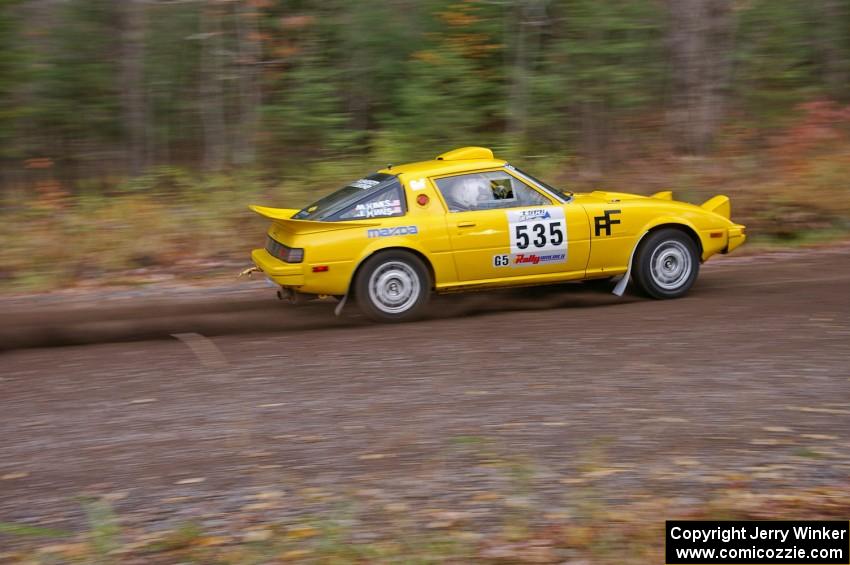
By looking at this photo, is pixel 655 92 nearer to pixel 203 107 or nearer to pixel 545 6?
pixel 545 6

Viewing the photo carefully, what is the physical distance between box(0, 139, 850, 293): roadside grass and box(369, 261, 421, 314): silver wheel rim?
3.72 m

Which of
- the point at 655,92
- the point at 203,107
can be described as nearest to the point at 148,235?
the point at 203,107

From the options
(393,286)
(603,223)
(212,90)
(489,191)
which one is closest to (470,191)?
(489,191)

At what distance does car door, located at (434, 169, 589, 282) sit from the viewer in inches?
335

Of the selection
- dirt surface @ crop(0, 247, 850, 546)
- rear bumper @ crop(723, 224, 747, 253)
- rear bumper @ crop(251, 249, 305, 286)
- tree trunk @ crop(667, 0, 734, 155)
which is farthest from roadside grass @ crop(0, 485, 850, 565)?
tree trunk @ crop(667, 0, 734, 155)

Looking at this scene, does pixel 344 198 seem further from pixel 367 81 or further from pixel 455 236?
pixel 367 81

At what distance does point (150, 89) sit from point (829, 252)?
1033 centimetres

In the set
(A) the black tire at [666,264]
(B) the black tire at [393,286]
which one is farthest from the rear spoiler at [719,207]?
(B) the black tire at [393,286]

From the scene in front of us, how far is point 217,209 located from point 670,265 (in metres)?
6.87

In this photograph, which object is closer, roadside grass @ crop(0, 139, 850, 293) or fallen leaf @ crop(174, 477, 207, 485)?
fallen leaf @ crop(174, 477, 207, 485)

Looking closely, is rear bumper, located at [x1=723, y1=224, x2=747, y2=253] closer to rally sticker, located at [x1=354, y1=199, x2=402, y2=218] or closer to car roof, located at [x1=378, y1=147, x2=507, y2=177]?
car roof, located at [x1=378, y1=147, x2=507, y2=177]

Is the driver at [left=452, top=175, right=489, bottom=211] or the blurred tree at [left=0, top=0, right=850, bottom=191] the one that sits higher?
the blurred tree at [left=0, top=0, right=850, bottom=191]

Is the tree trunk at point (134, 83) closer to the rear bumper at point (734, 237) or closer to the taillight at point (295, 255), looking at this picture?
the taillight at point (295, 255)

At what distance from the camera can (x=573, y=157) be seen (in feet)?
48.6
